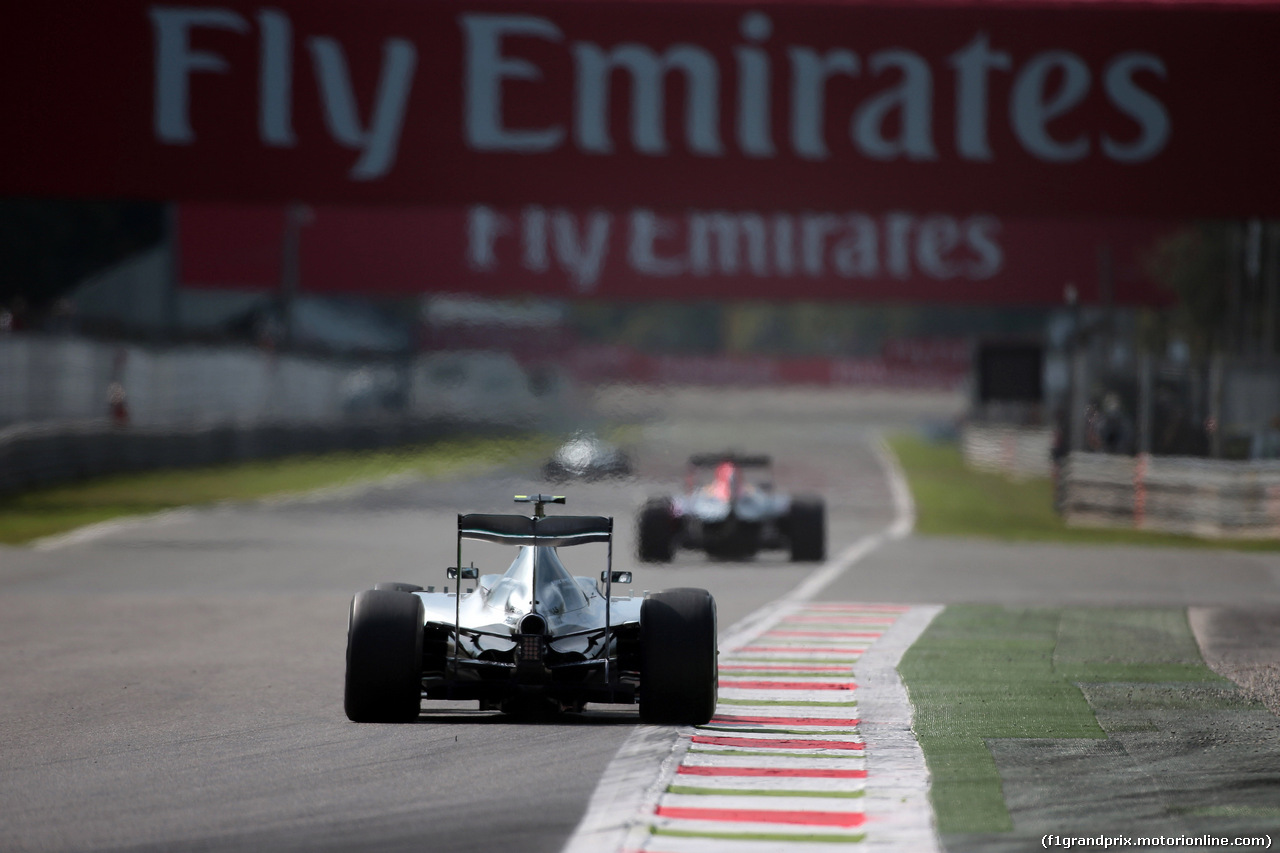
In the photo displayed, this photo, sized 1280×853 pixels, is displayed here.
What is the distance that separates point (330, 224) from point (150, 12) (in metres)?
27.3

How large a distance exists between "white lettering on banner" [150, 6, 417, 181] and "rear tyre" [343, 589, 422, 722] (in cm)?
1341

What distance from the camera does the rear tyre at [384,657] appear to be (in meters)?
8.48

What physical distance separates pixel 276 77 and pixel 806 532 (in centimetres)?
Answer: 825

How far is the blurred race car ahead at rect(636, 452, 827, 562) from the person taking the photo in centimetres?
1855

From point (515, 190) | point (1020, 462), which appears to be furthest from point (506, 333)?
point (515, 190)

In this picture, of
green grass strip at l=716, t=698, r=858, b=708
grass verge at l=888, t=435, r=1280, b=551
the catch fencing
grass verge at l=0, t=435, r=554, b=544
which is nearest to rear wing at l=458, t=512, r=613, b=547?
green grass strip at l=716, t=698, r=858, b=708

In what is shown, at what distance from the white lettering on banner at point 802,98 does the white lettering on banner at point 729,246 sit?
22107 millimetres

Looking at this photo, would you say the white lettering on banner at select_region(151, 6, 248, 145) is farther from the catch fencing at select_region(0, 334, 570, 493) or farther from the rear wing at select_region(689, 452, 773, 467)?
the catch fencing at select_region(0, 334, 570, 493)

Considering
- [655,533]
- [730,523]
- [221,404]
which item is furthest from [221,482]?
[730,523]

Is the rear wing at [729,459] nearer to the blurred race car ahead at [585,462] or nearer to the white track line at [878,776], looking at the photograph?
the white track line at [878,776]

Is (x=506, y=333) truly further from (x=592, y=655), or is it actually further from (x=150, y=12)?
(x=592, y=655)

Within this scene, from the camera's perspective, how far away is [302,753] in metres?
8.20

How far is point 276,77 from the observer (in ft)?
69.3

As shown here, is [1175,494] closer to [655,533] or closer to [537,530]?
[655,533]
